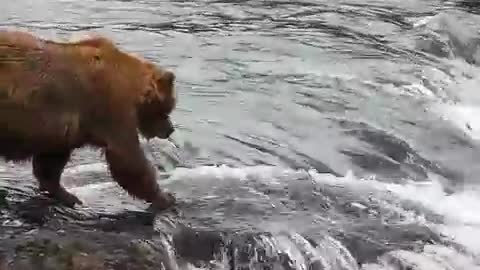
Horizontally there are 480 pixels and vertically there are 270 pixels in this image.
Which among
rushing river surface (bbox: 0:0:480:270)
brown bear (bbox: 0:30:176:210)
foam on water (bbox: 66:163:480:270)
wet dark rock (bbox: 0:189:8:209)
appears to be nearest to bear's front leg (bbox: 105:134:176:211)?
brown bear (bbox: 0:30:176:210)

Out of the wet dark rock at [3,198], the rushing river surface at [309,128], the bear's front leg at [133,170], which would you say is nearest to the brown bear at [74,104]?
the bear's front leg at [133,170]

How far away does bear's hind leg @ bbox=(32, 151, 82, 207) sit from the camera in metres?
6.30

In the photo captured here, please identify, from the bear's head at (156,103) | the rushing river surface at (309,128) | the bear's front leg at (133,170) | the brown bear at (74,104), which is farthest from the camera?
the rushing river surface at (309,128)

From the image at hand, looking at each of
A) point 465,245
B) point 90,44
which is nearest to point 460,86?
point 465,245

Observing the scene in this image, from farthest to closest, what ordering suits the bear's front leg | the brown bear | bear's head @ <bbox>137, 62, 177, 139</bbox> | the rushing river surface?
the rushing river surface
bear's head @ <bbox>137, 62, 177, 139</bbox>
the bear's front leg
the brown bear

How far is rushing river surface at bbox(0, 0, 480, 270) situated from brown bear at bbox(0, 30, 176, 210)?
0.41 meters

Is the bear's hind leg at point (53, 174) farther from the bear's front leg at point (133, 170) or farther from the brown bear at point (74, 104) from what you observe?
the bear's front leg at point (133, 170)

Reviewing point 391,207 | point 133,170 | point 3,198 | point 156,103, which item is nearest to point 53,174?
point 3,198

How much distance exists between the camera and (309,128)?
9031mm

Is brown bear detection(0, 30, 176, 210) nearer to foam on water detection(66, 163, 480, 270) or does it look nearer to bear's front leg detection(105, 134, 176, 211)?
bear's front leg detection(105, 134, 176, 211)

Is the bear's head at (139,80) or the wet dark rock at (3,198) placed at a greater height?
the bear's head at (139,80)

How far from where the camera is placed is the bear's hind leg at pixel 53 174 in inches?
248

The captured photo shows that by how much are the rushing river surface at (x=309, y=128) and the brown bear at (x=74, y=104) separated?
410 millimetres

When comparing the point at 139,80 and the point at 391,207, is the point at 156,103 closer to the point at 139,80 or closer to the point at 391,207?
the point at 139,80
